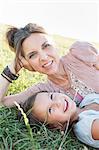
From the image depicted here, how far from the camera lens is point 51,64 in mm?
3119

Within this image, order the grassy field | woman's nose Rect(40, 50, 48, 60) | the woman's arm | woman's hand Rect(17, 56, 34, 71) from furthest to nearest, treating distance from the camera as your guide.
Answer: woman's hand Rect(17, 56, 34, 71) → woman's nose Rect(40, 50, 48, 60) → the woman's arm → the grassy field

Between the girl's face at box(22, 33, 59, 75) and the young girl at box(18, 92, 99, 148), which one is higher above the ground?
the girl's face at box(22, 33, 59, 75)

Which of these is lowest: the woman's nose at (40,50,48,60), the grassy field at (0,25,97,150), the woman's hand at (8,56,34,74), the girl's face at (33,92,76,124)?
the grassy field at (0,25,97,150)

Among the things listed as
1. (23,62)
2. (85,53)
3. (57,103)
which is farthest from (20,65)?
(57,103)

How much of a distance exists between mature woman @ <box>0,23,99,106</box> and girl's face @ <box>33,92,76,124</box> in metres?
0.30

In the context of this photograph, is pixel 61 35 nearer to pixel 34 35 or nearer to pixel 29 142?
pixel 34 35

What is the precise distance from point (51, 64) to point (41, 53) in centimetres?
11

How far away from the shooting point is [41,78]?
425 cm

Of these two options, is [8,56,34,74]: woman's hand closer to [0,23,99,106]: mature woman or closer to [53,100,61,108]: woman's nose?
[0,23,99,106]: mature woman

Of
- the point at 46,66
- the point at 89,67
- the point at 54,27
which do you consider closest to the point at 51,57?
the point at 46,66

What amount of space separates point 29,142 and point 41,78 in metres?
1.78

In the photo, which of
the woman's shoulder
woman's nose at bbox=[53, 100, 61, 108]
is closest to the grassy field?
woman's nose at bbox=[53, 100, 61, 108]

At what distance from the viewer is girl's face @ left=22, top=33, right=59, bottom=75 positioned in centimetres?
309

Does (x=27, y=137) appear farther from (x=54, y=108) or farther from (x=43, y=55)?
(x=43, y=55)
